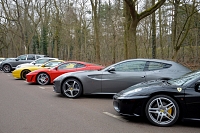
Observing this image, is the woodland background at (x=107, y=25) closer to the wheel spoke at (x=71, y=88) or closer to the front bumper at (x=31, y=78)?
the front bumper at (x=31, y=78)

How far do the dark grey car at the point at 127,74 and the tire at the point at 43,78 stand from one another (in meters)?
4.54

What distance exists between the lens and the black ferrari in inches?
199

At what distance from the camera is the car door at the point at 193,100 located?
4984 millimetres

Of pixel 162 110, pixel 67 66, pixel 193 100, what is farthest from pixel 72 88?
pixel 193 100

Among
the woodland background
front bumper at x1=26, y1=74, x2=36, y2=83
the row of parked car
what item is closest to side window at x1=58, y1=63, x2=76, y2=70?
the row of parked car

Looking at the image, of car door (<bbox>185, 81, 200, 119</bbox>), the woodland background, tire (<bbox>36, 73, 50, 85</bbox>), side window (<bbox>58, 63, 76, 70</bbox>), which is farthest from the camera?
the woodland background

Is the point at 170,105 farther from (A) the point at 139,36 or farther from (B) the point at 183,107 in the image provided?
(A) the point at 139,36

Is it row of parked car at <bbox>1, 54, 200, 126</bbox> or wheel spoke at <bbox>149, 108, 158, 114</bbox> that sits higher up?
row of parked car at <bbox>1, 54, 200, 126</bbox>

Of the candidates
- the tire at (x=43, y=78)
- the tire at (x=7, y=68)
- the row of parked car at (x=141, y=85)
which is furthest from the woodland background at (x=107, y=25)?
the row of parked car at (x=141, y=85)

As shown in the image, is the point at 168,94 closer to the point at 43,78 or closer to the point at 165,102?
the point at 165,102

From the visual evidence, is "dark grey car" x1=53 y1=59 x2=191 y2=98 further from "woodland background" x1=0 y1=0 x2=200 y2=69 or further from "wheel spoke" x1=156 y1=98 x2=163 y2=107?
"woodland background" x1=0 y1=0 x2=200 y2=69

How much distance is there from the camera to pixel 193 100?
501cm

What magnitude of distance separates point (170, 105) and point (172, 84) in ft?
1.61

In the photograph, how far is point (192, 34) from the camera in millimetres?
31250
